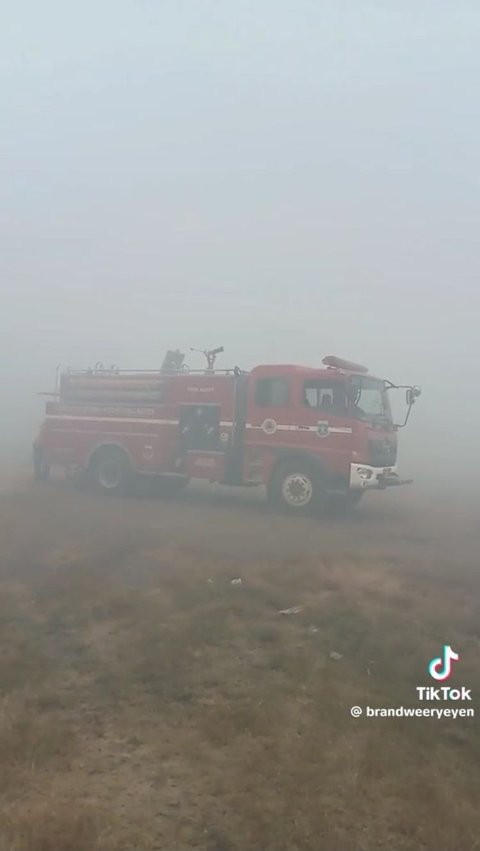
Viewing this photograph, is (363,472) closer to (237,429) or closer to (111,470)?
(237,429)

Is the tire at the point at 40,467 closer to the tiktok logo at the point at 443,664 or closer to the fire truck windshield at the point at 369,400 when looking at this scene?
the fire truck windshield at the point at 369,400

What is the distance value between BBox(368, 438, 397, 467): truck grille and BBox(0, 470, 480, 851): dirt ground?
3.55 meters

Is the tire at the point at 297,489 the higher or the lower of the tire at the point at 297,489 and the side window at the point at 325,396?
the lower

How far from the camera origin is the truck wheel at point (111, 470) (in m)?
15.2

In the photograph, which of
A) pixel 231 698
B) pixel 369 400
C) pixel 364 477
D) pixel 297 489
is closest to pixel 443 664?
pixel 231 698

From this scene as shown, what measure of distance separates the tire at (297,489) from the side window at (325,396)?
115 cm

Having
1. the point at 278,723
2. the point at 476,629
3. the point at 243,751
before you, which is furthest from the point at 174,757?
the point at 476,629

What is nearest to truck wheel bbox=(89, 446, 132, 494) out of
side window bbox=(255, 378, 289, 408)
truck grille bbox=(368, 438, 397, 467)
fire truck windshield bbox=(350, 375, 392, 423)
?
side window bbox=(255, 378, 289, 408)

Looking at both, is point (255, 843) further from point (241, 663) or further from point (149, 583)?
point (149, 583)

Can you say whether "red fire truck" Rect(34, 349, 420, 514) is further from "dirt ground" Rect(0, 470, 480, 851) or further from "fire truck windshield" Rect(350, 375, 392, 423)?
"dirt ground" Rect(0, 470, 480, 851)

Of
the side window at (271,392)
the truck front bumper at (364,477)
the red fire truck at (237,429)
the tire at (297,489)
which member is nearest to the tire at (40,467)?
the red fire truck at (237,429)

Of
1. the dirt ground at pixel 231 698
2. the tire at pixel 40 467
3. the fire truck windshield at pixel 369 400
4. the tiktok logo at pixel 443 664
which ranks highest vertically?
the fire truck windshield at pixel 369 400

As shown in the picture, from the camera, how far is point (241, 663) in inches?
209

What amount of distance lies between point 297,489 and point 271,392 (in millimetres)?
2023
